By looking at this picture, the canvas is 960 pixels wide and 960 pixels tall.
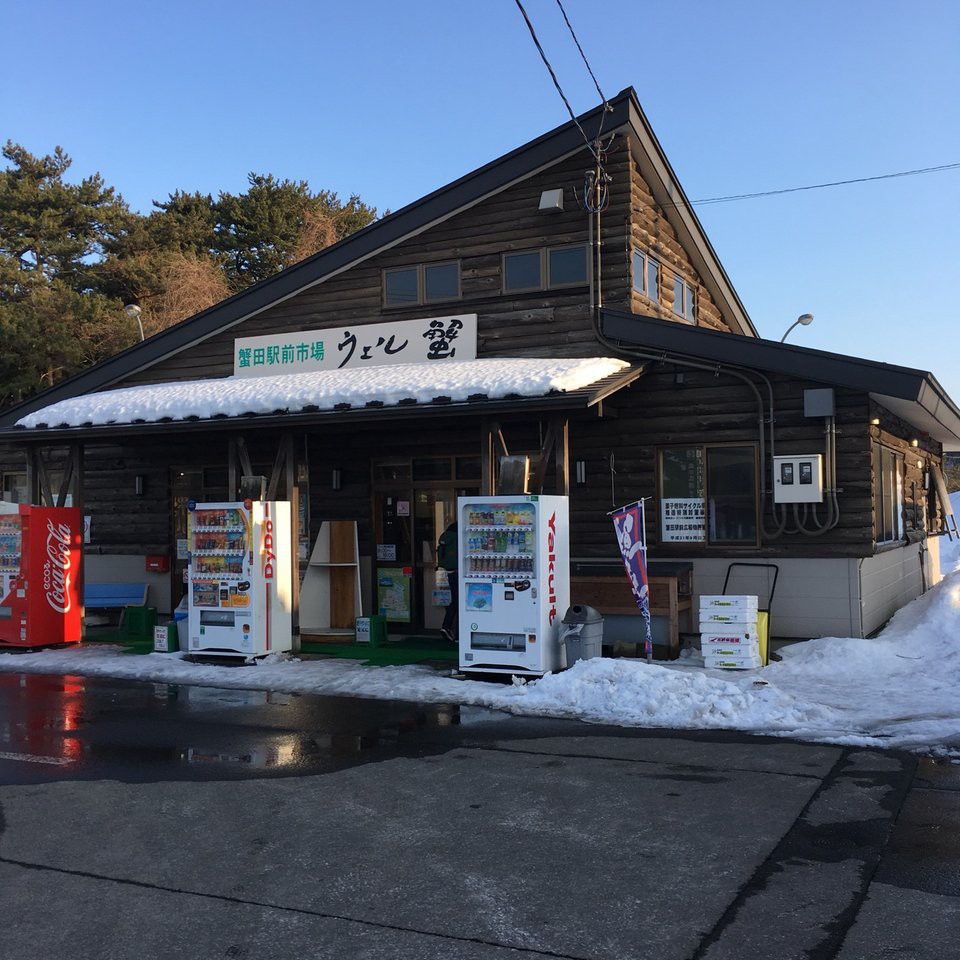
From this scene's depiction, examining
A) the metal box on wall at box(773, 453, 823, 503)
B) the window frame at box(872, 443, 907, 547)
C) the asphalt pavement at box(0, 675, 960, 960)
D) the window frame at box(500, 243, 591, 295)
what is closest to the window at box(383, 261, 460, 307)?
the window frame at box(500, 243, 591, 295)

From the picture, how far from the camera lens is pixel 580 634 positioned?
417 inches

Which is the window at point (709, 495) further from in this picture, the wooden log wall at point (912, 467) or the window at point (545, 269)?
the window at point (545, 269)

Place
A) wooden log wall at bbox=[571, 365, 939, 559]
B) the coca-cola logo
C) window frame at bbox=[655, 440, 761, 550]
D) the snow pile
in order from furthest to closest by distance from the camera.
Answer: the coca-cola logo, window frame at bbox=[655, 440, 761, 550], wooden log wall at bbox=[571, 365, 939, 559], the snow pile

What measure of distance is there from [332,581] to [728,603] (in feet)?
20.1

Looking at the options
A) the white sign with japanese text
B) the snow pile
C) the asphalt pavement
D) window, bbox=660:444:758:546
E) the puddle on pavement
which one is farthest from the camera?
the white sign with japanese text

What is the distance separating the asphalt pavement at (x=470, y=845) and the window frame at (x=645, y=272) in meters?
7.70

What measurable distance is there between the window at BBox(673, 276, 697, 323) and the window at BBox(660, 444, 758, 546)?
14.1ft

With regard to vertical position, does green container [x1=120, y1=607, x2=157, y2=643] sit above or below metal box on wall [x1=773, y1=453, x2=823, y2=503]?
below

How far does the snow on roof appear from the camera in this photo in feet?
38.6

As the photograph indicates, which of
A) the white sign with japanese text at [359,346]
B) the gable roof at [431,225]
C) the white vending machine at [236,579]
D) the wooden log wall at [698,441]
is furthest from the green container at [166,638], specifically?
the wooden log wall at [698,441]

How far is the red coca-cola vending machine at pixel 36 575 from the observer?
1371 cm

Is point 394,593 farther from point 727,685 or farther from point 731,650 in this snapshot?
point 727,685

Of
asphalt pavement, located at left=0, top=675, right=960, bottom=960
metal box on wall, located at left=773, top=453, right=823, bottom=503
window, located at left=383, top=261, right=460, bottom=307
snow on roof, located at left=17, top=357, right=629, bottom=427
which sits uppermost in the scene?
window, located at left=383, top=261, right=460, bottom=307

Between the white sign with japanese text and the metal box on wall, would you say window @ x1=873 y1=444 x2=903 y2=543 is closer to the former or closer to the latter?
the metal box on wall
